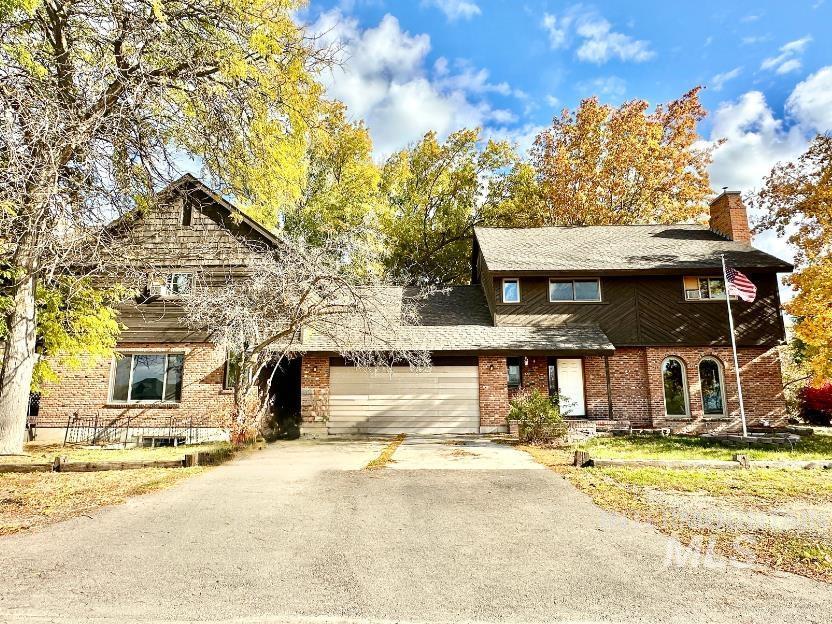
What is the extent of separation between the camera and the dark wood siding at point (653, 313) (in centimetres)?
1723

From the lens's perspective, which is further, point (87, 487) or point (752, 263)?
point (752, 263)

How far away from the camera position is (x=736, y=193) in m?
20.3

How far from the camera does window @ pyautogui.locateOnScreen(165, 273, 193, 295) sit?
15812mm

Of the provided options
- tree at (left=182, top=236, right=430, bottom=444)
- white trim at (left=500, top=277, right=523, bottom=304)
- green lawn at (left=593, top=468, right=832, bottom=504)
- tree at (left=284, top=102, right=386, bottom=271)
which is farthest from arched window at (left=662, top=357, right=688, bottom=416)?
tree at (left=284, top=102, right=386, bottom=271)

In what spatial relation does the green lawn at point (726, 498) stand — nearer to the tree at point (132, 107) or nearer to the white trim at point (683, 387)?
the white trim at point (683, 387)

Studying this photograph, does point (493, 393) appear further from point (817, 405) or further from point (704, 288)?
point (817, 405)

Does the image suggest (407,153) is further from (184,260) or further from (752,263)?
(752,263)

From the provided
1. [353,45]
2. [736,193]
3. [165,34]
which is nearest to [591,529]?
[353,45]

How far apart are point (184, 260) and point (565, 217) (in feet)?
69.2

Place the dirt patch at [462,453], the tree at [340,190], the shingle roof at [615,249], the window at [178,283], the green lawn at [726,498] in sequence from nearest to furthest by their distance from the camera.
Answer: the green lawn at [726,498]
the dirt patch at [462,453]
the window at [178,283]
the shingle roof at [615,249]
the tree at [340,190]

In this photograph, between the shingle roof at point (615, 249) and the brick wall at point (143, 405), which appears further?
the shingle roof at point (615, 249)

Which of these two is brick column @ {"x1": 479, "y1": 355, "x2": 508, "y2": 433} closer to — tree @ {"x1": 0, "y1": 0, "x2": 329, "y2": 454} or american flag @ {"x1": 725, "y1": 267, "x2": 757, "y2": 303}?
american flag @ {"x1": 725, "y1": 267, "x2": 757, "y2": 303}

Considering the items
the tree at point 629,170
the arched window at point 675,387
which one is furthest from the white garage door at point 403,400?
the tree at point 629,170

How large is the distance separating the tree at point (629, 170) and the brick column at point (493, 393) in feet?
49.7
